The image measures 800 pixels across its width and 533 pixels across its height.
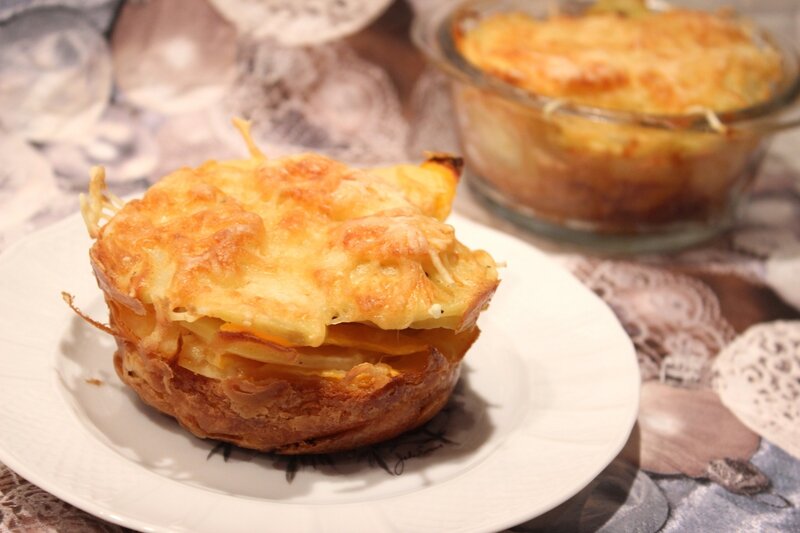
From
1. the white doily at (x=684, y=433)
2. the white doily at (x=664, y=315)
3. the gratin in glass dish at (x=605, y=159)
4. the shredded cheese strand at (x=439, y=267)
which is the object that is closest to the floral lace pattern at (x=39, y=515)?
the shredded cheese strand at (x=439, y=267)

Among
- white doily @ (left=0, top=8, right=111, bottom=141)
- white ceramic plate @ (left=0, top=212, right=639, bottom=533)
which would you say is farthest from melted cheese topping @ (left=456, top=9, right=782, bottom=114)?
white doily @ (left=0, top=8, right=111, bottom=141)

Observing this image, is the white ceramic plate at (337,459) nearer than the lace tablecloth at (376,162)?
Yes

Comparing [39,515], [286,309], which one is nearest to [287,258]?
[286,309]

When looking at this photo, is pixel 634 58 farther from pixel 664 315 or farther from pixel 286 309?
pixel 286 309

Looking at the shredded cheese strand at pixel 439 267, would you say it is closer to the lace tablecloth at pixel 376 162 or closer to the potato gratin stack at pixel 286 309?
the potato gratin stack at pixel 286 309

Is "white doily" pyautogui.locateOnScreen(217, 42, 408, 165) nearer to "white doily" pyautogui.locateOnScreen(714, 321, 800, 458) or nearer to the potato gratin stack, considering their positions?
"white doily" pyautogui.locateOnScreen(714, 321, 800, 458)
